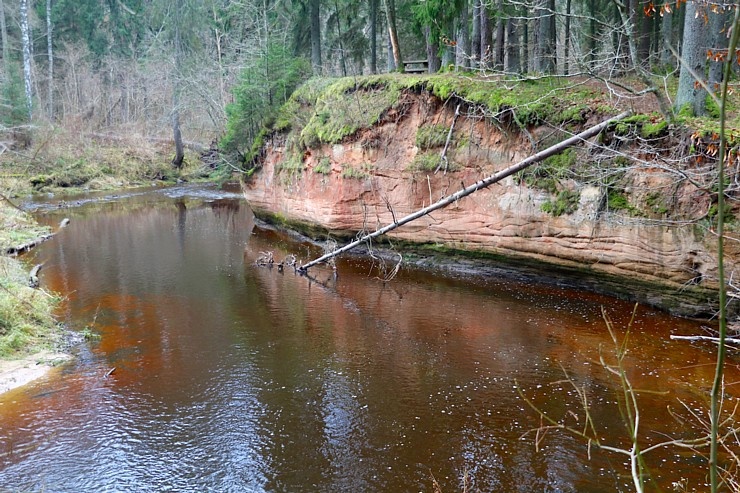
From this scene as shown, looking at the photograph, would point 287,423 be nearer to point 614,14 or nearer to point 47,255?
point 47,255

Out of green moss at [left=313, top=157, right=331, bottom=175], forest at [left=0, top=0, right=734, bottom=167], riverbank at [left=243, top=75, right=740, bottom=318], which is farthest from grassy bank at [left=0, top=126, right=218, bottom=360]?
riverbank at [left=243, top=75, right=740, bottom=318]

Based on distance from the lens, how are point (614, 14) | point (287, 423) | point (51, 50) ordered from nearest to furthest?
point (287, 423), point (614, 14), point (51, 50)

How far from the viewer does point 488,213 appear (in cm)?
1585

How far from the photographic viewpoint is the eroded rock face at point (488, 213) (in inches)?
480

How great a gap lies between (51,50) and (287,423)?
141ft

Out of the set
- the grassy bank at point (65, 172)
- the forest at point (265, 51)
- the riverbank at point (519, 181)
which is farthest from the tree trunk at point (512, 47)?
the grassy bank at point (65, 172)

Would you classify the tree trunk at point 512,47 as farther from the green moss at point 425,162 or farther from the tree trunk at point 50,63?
the tree trunk at point 50,63

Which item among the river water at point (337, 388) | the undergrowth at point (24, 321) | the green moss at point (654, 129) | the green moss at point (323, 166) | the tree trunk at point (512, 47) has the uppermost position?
the tree trunk at point (512, 47)

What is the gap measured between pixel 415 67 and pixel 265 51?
6.87m

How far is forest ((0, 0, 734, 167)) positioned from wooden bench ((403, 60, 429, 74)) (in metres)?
0.20

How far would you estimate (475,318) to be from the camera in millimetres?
12789

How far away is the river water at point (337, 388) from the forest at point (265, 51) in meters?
5.11

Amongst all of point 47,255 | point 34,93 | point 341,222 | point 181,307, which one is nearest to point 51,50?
point 34,93

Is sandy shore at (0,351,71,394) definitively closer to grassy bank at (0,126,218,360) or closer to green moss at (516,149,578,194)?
grassy bank at (0,126,218,360)
